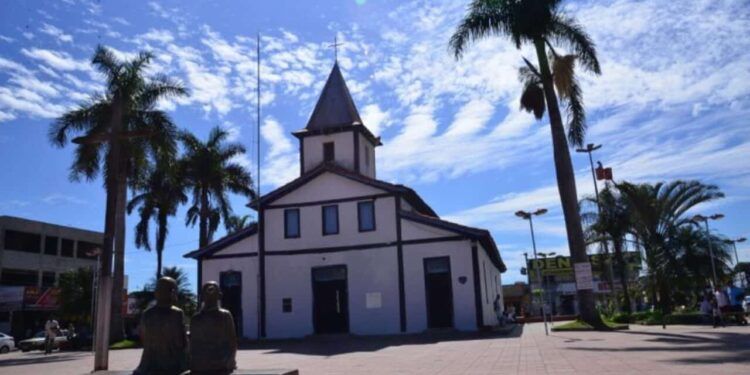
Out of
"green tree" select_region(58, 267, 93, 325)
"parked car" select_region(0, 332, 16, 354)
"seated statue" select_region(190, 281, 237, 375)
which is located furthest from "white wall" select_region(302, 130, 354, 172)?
"seated statue" select_region(190, 281, 237, 375)

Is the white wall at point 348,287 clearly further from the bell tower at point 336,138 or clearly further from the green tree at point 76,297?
the green tree at point 76,297

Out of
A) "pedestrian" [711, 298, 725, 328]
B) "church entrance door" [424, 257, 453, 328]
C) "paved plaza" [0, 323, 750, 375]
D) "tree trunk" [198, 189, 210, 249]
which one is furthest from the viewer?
"tree trunk" [198, 189, 210, 249]

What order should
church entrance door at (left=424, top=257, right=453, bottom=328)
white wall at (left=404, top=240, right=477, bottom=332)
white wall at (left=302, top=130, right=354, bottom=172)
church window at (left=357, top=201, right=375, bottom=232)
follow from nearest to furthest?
white wall at (left=404, top=240, right=477, bottom=332), church entrance door at (left=424, top=257, right=453, bottom=328), church window at (left=357, top=201, right=375, bottom=232), white wall at (left=302, top=130, right=354, bottom=172)

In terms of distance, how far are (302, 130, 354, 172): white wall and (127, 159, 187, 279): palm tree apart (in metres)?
8.50

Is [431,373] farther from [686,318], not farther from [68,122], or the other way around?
[68,122]

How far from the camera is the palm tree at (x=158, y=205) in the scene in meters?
37.3

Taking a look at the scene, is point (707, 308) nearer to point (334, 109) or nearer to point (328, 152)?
point (328, 152)

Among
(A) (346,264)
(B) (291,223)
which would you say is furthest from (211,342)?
(B) (291,223)

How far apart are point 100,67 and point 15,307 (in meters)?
23.7

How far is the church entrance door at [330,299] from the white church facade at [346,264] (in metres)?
0.05

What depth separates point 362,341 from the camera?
23.2 metres

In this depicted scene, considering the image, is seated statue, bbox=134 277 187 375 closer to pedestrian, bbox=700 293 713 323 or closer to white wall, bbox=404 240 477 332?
white wall, bbox=404 240 477 332

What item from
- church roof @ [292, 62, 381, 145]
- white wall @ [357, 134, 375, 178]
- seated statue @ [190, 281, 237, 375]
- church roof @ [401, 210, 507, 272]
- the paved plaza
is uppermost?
church roof @ [292, 62, 381, 145]

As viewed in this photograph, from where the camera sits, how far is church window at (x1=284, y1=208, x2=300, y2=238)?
94.8 feet
